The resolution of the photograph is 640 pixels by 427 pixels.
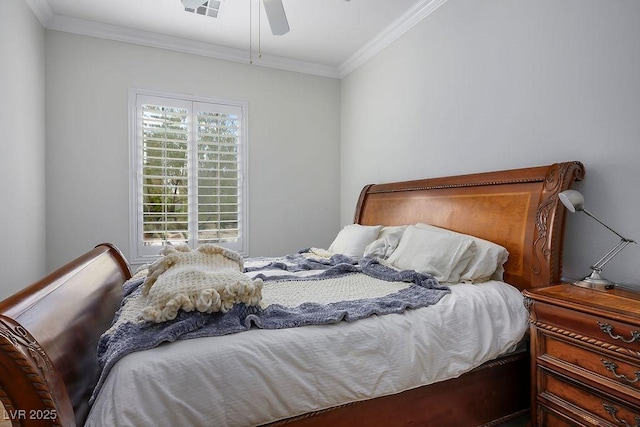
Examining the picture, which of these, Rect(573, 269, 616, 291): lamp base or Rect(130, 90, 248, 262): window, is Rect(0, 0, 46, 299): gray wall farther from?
Rect(573, 269, 616, 291): lamp base

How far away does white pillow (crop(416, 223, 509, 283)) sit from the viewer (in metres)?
1.93

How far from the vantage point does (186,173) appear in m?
3.57

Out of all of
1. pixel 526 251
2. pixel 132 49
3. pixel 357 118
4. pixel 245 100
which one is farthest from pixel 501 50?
pixel 132 49

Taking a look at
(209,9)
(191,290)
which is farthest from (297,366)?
(209,9)

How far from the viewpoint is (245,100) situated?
3818 millimetres

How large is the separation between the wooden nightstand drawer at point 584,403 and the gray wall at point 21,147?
3271 millimetres

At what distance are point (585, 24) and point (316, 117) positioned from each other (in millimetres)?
2835

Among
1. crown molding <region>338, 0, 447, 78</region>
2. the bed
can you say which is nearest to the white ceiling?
crown molding <region>338, 0, 447, 78</region>

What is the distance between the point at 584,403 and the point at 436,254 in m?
0.96

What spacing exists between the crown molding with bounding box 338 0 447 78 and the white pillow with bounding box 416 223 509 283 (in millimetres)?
2038

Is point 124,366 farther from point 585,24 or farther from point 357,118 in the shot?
point 357,118

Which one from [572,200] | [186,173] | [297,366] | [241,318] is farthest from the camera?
[186,173]

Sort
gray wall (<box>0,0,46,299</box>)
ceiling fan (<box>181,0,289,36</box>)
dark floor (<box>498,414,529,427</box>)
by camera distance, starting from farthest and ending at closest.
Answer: gray wall (<box>0,0,46,299</box>)
ceiling fan (<box>181,0,289,36</box>)
dark floor (<box>498,414,529,427</box>)

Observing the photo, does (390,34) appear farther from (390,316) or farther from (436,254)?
(390,316)
